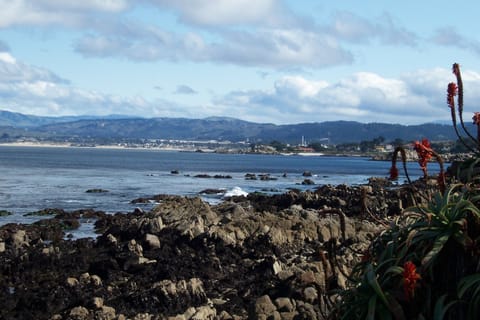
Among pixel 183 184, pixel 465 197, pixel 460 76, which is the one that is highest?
pixel 460 76

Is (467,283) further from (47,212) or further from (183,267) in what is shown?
(47,212)

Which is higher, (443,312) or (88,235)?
(443,312)

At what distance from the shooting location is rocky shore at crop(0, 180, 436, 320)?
15.5 metres

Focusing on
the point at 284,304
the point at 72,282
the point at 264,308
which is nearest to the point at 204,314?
the point at 264,308

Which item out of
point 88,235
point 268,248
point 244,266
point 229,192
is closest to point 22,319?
point 244,266

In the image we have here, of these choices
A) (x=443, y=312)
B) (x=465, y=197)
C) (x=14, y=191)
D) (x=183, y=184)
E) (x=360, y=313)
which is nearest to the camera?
(x=443, y=312)

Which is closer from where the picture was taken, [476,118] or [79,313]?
[476,118]

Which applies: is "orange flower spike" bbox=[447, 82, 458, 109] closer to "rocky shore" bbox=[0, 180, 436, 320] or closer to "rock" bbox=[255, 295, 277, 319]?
"rocky shore" bbox=[0, 180, 436, 320]

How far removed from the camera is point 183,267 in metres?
21.4

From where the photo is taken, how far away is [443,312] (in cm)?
468

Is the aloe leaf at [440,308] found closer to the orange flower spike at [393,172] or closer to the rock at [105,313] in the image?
the orange flower spike at [393,172]

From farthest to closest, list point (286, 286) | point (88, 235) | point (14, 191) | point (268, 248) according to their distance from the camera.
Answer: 1. point (14, 191)
2. point (88, 235)
3. point (268, 248)
4. point (286, 286)

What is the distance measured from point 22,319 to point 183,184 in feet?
182

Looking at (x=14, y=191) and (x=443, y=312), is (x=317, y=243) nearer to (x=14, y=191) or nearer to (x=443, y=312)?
(x=443, y=312)
